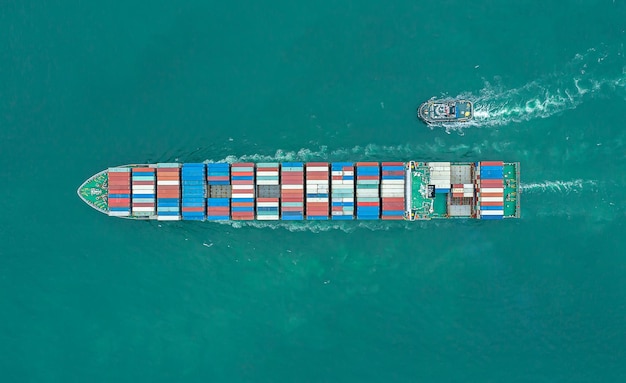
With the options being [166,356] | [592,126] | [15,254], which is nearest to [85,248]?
[15,254]

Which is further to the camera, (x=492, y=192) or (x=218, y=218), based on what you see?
(x=218, y=218)

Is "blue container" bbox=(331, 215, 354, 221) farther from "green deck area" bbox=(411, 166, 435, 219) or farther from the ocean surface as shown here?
"green deck area" bbox=(411, 166, 435, 219)

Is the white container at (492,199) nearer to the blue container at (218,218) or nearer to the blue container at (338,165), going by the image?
the blue container at (338,165)

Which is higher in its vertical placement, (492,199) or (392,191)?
Result: (392,191)

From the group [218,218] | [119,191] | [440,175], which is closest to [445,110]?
[440,175]

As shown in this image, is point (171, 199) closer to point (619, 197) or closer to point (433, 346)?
point (433, 346)

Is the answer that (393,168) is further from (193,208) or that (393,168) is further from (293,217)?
(193,208)

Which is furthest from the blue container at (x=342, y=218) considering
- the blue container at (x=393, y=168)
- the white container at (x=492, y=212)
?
the white container at (x=492, y=212)
